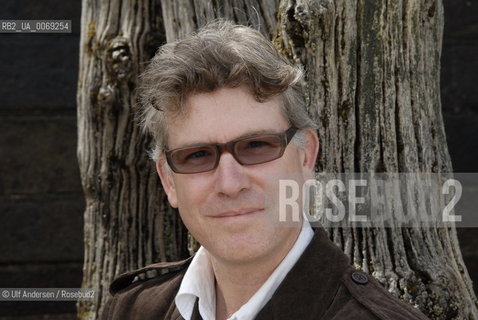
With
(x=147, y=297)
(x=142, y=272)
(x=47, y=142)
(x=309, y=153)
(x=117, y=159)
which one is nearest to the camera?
(x=309, y=153)

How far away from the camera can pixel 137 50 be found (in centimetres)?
377

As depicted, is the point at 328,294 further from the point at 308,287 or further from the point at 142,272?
the point at 142,272

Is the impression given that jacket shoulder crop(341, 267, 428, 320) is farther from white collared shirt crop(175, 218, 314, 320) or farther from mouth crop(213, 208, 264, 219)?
mouth crop(213, 208, 264, 219)

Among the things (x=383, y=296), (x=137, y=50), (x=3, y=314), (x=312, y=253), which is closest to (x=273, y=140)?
(x=312, y=253)

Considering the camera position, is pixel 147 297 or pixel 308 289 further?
pixel 147 297

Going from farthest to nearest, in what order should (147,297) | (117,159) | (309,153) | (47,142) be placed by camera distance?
1. (47,142)
2. (117,159)
3. (147,297)
4. (309,153)


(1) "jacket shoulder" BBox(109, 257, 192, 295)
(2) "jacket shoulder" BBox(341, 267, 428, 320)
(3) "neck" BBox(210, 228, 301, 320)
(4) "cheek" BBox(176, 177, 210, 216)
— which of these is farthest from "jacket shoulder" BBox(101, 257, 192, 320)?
(2) "jacket shoulder" BBox(341, 267, 428, 320)

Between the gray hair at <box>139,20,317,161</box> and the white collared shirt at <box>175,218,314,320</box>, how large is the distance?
12.2 inches

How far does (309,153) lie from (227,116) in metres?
0.29

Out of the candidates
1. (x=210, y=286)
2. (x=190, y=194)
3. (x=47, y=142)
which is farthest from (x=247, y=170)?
(x=47, y=142)

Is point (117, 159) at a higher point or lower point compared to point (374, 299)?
higher

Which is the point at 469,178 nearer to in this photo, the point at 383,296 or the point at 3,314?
the point at 3,314

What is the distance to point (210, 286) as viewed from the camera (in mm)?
2484

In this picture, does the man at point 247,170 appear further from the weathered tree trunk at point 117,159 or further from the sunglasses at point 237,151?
the weathered tree trunk at point 117,159
